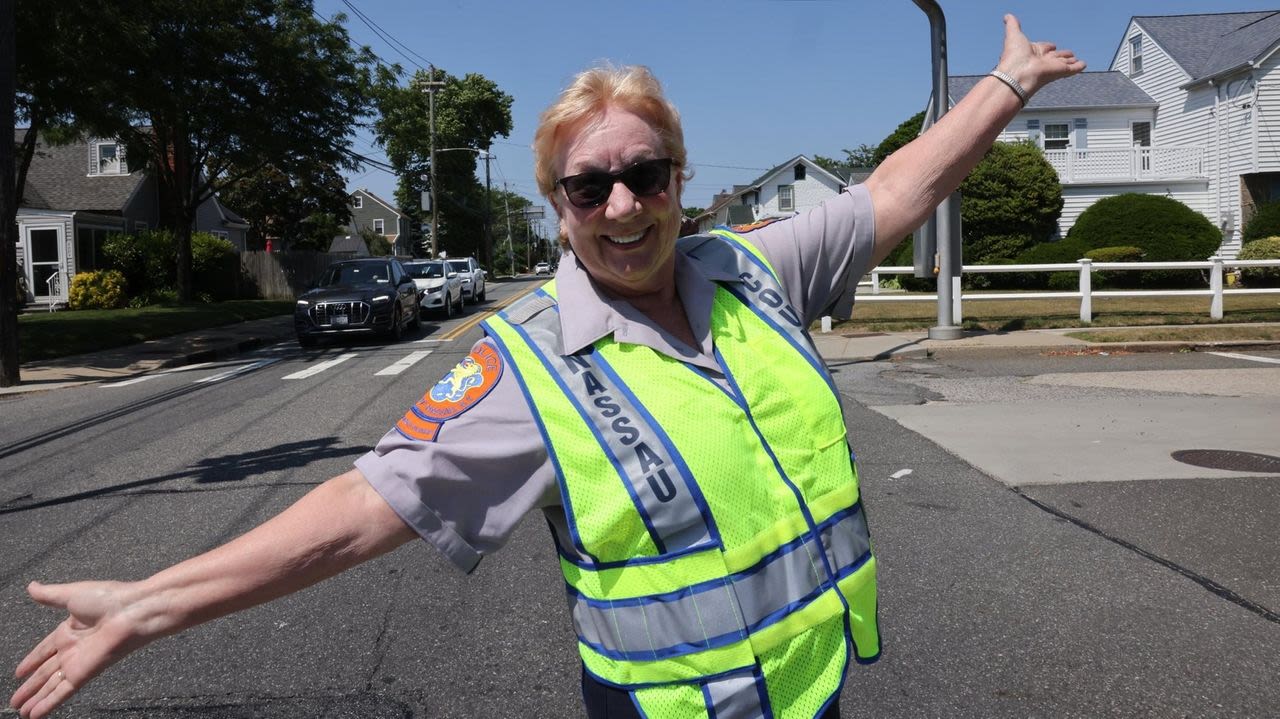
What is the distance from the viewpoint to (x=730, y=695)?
5.41 feet

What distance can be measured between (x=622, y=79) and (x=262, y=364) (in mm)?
15740

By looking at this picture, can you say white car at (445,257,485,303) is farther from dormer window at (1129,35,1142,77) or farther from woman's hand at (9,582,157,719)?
woman's hand at (9,582,157,719)

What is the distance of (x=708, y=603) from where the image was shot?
5.36 feet

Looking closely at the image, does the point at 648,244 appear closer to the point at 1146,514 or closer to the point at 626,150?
the point at 626,150

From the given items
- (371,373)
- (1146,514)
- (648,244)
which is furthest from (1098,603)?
(371,373)

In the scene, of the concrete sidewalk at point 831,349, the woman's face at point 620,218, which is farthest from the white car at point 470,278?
the woman's face at point 620,218

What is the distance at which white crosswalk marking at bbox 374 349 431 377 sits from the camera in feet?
46.8

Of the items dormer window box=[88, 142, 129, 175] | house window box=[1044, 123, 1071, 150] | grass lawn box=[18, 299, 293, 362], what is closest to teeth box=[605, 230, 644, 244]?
grass lawn box=[18, 299, 293, 362]

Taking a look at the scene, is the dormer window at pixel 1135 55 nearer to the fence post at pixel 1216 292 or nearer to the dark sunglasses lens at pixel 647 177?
the fence post at pixel 1216 292

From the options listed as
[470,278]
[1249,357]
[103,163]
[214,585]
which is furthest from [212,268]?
[214,585]

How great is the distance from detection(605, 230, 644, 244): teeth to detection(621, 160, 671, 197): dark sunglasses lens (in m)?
0.08

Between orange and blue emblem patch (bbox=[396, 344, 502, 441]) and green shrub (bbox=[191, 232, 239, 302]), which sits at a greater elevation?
green shrub (bbox=[191, 232, 239, 302])

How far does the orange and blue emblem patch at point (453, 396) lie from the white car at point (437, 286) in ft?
78.1

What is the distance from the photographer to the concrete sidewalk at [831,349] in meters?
14.3
